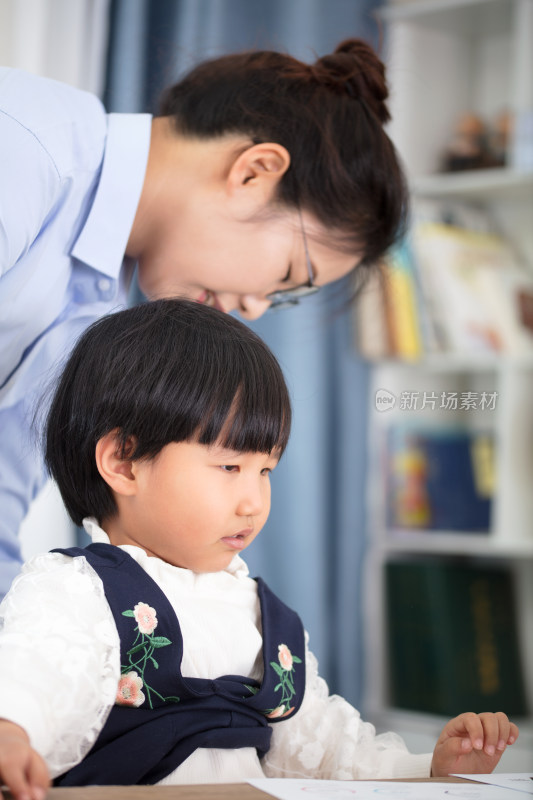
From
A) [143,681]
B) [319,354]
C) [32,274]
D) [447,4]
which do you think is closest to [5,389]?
[32,274]

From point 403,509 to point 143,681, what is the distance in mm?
1632

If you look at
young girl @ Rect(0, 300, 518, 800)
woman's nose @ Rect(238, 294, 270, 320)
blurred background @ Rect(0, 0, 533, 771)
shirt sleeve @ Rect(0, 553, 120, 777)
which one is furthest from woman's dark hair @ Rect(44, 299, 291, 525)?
blurred background @ Rect(0, 0, 533, 771)

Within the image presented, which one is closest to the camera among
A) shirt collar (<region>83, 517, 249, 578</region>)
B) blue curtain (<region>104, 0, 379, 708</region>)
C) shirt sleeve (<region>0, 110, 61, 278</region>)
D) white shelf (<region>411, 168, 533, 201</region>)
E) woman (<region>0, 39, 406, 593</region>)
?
shirt collar (<region>83, 517, 249, 578</region>)

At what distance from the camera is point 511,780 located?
0.70 meters

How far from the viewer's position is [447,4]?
2.29 meters

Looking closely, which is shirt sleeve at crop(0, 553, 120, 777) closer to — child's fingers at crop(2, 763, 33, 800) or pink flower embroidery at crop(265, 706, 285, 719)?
child's fingers at crop(2, 763, 33, 800)

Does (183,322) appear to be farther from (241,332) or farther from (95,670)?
(95,670)

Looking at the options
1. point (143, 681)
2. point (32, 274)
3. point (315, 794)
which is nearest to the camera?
point (315, 794)

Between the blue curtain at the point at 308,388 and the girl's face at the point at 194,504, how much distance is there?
100 centimetres

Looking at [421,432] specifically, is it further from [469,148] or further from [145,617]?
[145,617]

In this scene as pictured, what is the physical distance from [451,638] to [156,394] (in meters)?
1.58

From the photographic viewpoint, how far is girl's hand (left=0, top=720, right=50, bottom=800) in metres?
0.51

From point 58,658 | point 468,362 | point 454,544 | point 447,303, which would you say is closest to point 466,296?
point 447,303

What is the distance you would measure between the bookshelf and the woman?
0.97m
